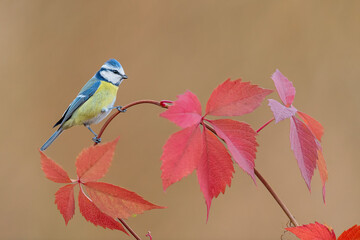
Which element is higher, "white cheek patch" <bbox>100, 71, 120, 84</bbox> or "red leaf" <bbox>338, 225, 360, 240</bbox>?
"white cheek patch" <bbox>100, 71, 120, 84</bbox>

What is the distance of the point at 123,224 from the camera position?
0.33 meters

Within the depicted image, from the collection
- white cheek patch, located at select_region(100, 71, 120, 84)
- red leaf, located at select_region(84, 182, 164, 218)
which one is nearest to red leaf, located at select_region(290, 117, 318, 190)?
red leaf, located at select_region(84, 182, 164, 218)

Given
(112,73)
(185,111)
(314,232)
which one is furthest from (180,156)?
(112,73)

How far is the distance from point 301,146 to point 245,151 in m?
0.07

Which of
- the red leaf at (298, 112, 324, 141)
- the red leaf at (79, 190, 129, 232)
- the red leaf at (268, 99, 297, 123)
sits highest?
the red leaf at (268, 99, 297, 123)

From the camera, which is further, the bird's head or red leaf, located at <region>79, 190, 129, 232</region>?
the bird's head

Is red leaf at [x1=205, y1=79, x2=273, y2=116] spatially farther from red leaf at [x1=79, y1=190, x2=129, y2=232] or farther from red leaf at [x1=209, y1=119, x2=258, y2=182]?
red leaf at [x1=79, y1=190, x2=129, y2=232]

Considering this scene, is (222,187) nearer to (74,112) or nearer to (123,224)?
(123,224)

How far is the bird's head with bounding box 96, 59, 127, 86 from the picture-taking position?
0.48 meters

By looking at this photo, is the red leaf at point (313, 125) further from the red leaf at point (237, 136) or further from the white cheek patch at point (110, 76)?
the white cheek patch at point (110, 76)

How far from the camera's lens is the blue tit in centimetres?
47

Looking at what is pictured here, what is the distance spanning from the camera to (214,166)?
0.99ft

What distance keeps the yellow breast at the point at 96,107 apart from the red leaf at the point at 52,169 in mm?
152

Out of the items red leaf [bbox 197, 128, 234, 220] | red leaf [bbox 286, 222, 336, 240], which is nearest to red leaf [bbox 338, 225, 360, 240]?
red leaf [bbox 286, 222, 336, 240]
